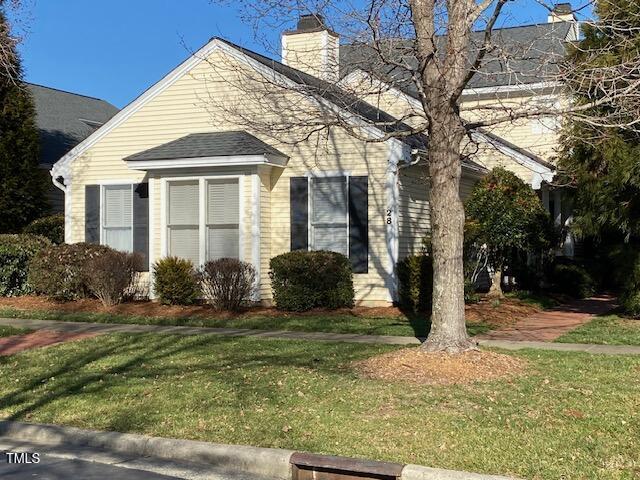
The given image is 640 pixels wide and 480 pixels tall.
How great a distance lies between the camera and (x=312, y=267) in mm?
14289

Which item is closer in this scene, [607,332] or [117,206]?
[607,332]

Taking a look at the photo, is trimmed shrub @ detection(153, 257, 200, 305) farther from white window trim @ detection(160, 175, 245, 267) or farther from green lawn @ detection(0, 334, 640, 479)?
green lawn @ detection(0, 334, 640, 479)

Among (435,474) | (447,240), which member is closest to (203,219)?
(447,240)

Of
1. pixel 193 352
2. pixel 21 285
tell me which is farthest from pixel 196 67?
pixel 193 352

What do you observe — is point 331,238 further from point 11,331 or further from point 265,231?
point 11,331

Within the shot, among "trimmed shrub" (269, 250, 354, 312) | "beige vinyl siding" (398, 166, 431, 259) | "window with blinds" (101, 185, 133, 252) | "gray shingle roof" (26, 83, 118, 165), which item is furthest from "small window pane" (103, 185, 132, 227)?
"gray shingle roof" (26, 83, 118, 165)

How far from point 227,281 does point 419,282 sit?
12.5 ft

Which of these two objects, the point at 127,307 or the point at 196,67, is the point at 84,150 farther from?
the point at 127,307

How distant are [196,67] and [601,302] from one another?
1111 cm

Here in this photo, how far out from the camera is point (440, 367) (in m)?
8.10

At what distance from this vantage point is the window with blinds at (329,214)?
15406mm

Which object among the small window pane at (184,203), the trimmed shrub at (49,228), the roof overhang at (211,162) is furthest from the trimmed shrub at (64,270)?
the trimmed shrub at (49,228)

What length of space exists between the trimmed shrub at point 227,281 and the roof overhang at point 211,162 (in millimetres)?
2042

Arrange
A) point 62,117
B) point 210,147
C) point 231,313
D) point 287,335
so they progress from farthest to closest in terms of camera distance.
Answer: point 62,117 < point 210,147 < point 231,313 < point 287,335
